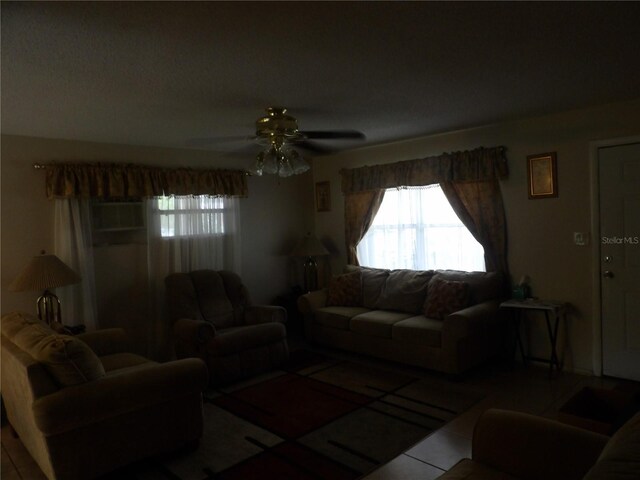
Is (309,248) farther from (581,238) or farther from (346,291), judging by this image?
(581,238)

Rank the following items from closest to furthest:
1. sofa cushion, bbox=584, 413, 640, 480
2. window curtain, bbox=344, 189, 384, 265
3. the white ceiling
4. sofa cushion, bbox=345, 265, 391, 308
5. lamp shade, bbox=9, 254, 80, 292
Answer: sofa cushion, bbox=584, 413, 640, 480 → the white ceiling → lamp shade, bbox=9, 254, 80, 292 → sofa cushion, bbox=345, 265, 391, 308 → window curtain, bbox=344, 189, 384, 265

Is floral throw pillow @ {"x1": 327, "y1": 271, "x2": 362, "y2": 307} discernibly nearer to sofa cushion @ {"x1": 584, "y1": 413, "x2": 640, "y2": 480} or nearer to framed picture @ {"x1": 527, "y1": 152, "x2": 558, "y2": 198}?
framed picture @ {"x1": 527, "y1": 152, "x2": 558, "y2": 198}

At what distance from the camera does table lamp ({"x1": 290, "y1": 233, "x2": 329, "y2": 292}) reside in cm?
557

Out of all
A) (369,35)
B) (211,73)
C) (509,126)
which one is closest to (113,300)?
(211,73)

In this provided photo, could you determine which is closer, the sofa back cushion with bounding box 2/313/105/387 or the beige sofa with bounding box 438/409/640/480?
the beige sofa with bounding box 438/409/640/480

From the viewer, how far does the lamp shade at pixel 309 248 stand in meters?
5.55

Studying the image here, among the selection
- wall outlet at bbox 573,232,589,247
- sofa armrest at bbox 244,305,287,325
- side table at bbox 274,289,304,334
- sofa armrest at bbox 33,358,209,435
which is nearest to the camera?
sofa armrest at bbox 33,358,209,435

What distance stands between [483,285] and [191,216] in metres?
3.14

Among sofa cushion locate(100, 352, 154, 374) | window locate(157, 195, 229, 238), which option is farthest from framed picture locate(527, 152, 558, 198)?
sofa cushion locate(100, 352, 154, 374)

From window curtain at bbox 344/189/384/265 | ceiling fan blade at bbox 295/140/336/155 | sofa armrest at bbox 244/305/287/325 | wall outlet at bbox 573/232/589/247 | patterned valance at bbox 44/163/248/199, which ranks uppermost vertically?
ceiling fan blade at bbox 295/140/336/155

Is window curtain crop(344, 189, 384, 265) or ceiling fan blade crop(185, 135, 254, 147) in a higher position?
ceiling fan blade crop(185, 135, 254, 147)

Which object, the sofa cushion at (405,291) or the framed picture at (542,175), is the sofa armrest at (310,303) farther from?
the framed picture at (542,175)

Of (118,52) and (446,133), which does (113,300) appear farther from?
(446,133)

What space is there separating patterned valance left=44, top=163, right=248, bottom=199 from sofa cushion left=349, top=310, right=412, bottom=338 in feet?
6.65
